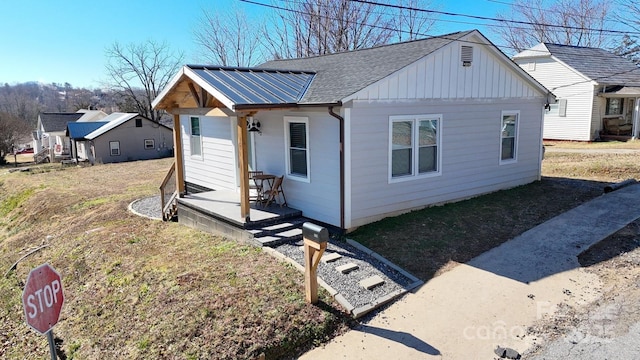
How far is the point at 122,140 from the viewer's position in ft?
112

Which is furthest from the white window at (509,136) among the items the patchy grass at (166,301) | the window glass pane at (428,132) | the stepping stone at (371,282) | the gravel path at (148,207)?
the gravel path at (148,207)

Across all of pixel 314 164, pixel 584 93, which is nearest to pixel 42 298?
pixel 314 164

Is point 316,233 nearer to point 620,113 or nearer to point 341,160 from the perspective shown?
point 341,160

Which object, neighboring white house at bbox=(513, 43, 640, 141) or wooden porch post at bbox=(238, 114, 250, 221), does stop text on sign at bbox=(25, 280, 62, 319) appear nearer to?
wooden porch post at bbox=(238, 114, 250, 221)

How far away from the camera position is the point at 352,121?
27.2 ft

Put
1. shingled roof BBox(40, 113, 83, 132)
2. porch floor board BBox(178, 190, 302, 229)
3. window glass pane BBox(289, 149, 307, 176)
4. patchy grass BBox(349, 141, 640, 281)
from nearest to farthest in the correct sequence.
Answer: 1. patchy grass BBox(349, 141, 640, 281)
2. porch floor board BBox(178, 190, 302, 229)
3. window glass pane BBox(289, 149, 307, 176)
4. shingled roof BBox(40, 113, 83, 132)

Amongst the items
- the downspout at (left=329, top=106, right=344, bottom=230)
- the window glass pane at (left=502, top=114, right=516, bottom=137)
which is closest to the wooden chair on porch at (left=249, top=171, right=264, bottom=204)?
the downspout at (left=329, top=106, right=344, bottom=230)

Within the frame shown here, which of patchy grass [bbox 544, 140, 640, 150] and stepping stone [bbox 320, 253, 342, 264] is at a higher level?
patchy grass [bbox 544, 140, 640, 150]

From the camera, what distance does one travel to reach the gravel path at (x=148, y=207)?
42.3 ft

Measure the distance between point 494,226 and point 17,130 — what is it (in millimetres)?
52013

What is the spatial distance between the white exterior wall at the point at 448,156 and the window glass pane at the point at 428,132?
232 millimetres

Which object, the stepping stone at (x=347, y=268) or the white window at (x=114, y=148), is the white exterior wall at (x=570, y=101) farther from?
the white window at (x=114, y=148)

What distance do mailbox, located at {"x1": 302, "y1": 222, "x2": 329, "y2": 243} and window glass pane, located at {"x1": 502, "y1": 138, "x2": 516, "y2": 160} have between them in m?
8.06

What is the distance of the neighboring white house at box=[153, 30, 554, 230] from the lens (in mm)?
8516
